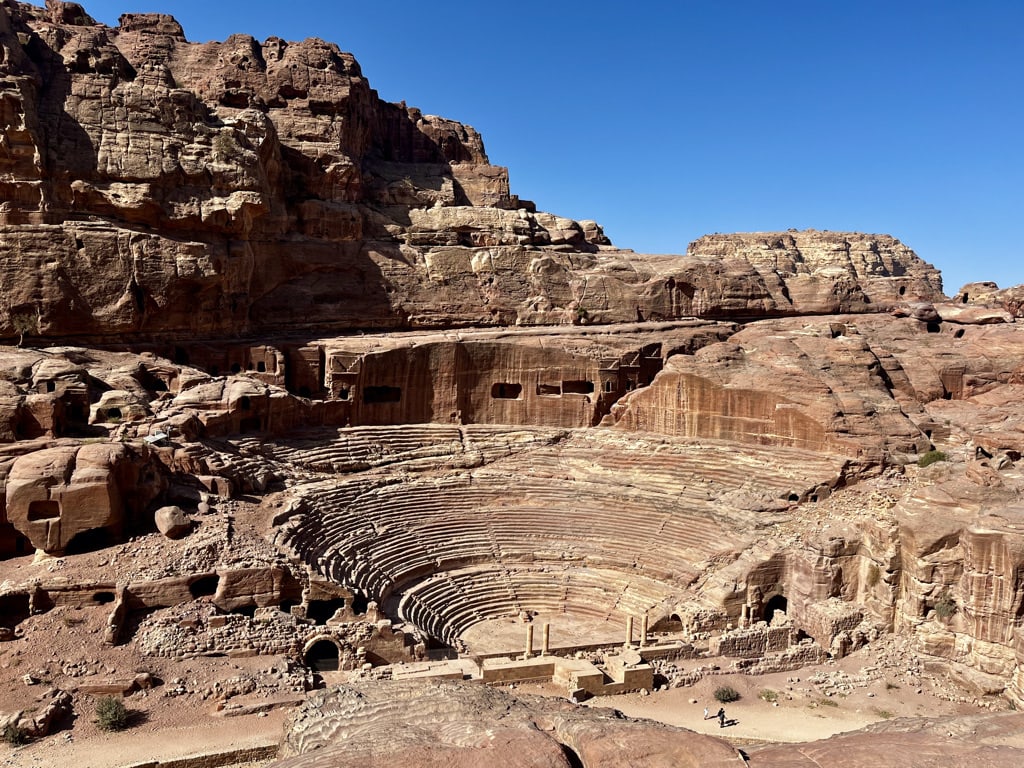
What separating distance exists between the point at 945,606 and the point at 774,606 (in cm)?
491

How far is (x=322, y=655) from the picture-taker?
18.8 m

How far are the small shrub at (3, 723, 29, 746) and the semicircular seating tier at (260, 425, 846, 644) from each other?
7.47m

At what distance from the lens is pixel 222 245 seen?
32781 mm

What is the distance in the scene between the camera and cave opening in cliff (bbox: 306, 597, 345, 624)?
19859 mm

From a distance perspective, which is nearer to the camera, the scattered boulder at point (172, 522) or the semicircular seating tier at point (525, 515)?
the scattered boulder at point (172, 522)

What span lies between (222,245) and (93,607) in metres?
19.3

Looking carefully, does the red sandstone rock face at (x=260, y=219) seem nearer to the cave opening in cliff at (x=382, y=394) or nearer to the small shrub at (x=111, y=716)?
the cave opening in cliff at (x=382, y=394)

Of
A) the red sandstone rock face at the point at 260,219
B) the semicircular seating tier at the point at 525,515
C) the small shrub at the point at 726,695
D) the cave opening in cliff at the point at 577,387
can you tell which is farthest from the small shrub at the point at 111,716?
the cave opening in cliff at the point at 577,387

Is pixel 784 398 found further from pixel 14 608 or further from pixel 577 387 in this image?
pixel 14 608

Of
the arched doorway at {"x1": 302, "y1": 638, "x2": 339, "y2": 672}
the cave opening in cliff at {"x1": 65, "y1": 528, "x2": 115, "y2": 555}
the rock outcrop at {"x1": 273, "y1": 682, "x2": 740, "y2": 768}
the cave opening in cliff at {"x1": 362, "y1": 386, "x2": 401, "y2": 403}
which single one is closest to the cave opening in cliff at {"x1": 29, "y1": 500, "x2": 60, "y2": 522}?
the cave opening in cliff at {"x1": 65, "y1": 528, "x2": 115, "y2": 555}

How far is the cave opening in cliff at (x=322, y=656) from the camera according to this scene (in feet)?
60.8

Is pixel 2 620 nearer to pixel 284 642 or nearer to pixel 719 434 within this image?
pixel 284 642

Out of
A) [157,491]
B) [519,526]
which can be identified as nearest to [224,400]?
[157,491]

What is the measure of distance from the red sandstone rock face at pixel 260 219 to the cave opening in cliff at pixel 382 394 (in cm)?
556
